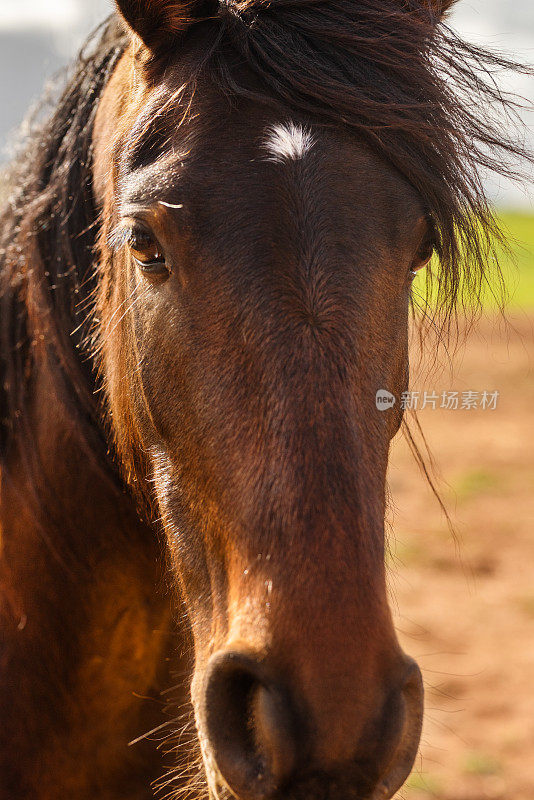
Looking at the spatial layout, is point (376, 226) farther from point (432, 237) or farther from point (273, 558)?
point (273, 558)

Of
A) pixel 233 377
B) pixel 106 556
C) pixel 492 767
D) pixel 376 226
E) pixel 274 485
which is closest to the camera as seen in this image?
pixel 274 485

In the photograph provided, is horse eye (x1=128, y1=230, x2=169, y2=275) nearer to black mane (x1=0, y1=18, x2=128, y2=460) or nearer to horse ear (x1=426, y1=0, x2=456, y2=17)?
black mane (x1=0, y1=18, x2=128, y2=460)

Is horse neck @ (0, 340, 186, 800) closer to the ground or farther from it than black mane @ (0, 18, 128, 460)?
closer to the ground

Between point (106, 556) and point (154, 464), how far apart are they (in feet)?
1.52

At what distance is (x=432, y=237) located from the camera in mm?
1991

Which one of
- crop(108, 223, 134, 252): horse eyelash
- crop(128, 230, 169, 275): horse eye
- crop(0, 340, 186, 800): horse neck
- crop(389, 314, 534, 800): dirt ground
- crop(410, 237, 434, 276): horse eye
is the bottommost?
crop(389, 314, 534, 800): dirt ground

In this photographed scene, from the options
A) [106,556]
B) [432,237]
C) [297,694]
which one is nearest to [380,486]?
[297,694]

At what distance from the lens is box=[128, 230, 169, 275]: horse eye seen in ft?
5.86

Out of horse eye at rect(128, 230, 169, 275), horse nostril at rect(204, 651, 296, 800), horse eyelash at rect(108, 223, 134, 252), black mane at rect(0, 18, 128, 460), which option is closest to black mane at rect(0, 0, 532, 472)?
black mane at rect(0, 18, 128, 460)

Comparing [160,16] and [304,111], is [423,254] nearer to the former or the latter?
[304,111]

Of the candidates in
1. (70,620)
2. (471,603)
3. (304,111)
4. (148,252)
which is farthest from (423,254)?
(471,603)

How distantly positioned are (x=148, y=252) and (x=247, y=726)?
1.01m

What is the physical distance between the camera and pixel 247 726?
1.43 metres

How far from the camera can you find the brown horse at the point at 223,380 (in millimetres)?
1419
